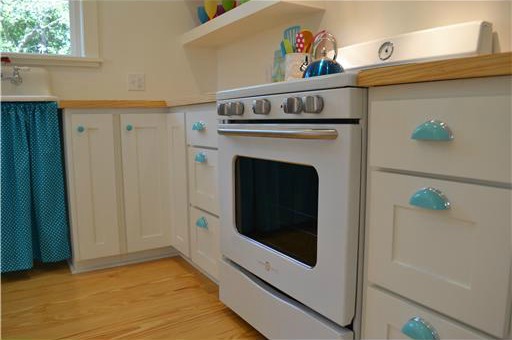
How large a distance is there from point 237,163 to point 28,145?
3.71ft

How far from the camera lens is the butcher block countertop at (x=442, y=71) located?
679 mm

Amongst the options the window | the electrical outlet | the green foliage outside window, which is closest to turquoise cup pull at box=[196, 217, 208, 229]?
the electrical outlet

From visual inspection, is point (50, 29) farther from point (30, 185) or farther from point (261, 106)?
point (261, 106)

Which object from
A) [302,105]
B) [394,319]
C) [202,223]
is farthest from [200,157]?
[394,319]

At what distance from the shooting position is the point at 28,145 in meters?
1.90

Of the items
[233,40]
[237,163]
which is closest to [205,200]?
[237,163]

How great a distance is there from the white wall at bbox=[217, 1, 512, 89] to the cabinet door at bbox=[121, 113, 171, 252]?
63cm

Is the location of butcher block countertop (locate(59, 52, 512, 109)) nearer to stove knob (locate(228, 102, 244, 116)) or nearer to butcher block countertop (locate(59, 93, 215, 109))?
stove knob (locate(228, 102, 244, 116))

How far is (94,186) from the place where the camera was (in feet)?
6.45

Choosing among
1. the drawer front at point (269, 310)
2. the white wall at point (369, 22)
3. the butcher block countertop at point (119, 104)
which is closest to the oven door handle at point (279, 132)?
the butcher block countertop at point (119, 104)

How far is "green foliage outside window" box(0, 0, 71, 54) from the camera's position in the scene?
2.21 metres

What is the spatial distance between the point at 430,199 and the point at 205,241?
113cm

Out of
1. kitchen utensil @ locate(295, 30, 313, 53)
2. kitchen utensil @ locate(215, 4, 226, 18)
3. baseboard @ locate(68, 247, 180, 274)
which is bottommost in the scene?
baseboard @ locate(68, 247, 180, 274)

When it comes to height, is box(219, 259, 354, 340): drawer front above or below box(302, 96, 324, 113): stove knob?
below
